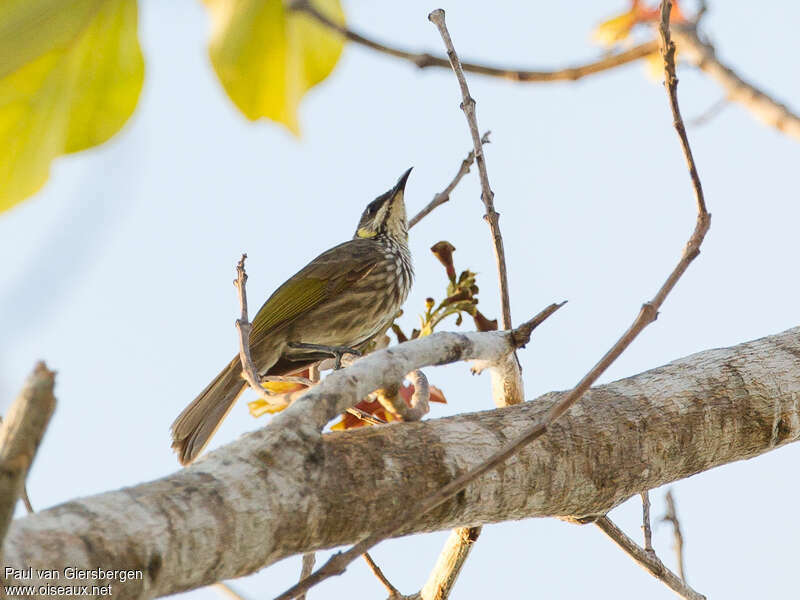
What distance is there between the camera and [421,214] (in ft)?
10.8

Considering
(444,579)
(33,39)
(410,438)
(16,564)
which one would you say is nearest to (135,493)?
(16,564)

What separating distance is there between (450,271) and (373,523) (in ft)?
4.54

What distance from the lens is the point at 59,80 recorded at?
2.99ft

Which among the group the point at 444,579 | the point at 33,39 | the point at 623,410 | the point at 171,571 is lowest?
the point at 444,579

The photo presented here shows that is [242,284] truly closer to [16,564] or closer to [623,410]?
[623,410]

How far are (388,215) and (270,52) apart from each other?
478cm

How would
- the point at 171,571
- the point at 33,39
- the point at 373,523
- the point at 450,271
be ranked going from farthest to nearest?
the point at 450,271 < the point at 373,523 < the point at 171,571 < the point at 33,39

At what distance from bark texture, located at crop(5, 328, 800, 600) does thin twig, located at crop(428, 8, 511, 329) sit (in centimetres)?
47

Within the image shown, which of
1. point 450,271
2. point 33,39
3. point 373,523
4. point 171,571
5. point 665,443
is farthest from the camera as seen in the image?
point 450,271

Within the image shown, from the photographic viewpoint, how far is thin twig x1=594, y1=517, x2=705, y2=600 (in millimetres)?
2629

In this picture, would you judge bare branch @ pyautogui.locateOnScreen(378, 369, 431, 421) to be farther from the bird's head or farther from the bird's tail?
the bird's head

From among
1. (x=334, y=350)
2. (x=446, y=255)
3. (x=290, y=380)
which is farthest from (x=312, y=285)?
(x=290, y=380)

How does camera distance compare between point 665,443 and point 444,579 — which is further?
point 444,579

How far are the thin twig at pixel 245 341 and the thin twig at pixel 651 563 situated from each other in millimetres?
1048
